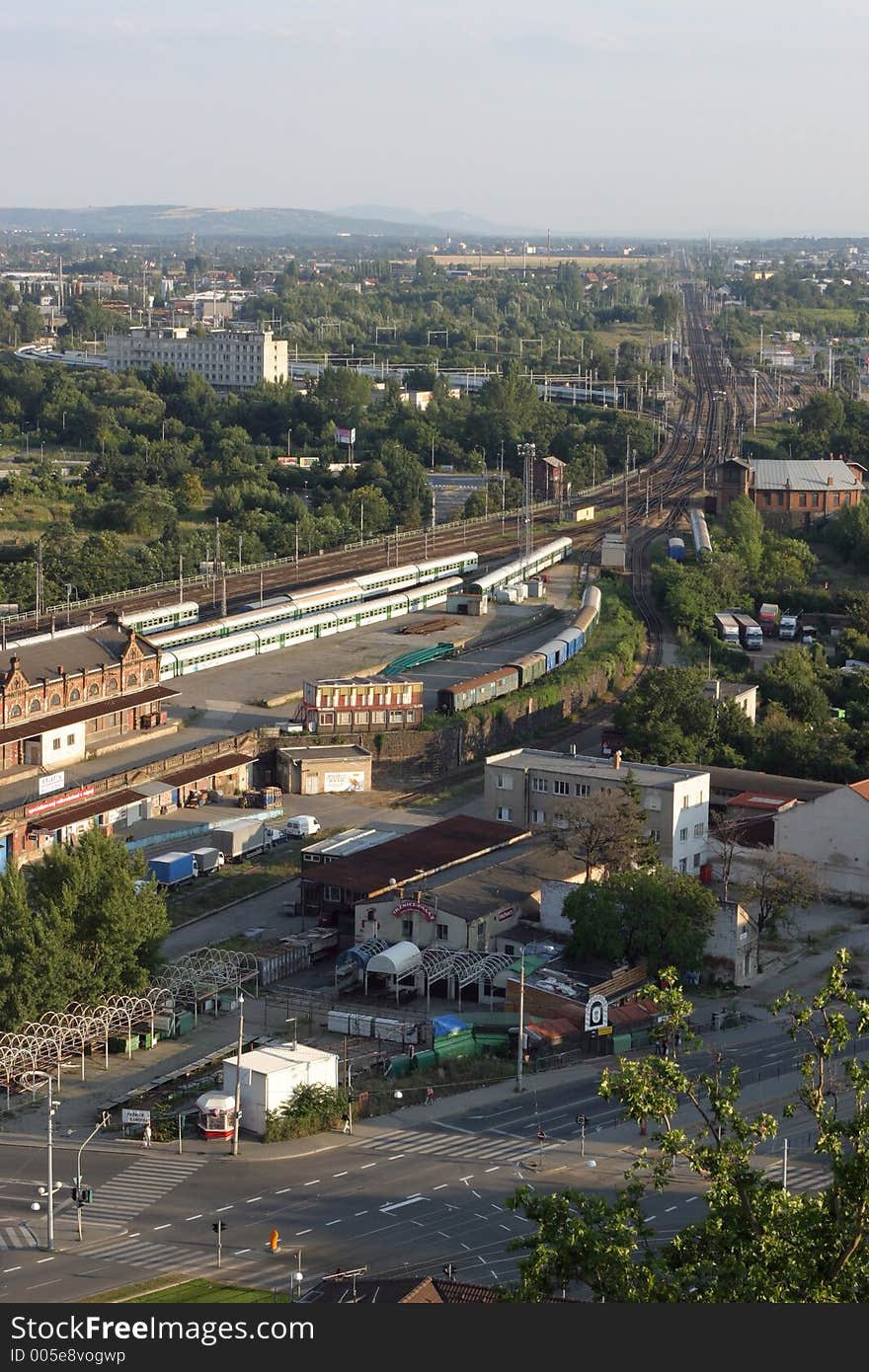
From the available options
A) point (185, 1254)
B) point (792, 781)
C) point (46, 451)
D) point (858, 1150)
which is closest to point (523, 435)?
point (46, 451)

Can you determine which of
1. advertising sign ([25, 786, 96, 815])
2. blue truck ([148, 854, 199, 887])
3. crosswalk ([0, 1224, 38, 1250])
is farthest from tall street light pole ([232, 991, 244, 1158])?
advertising sign ([25, 786, 96, 815])

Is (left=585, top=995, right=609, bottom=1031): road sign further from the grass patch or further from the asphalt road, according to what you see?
the grass patch

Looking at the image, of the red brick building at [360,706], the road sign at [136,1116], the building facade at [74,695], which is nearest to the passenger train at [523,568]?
the red brick building at [360,706]

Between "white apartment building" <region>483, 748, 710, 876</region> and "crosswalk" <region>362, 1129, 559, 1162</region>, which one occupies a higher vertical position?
"white apartment building" <region>483, 748, 710, 876</region>

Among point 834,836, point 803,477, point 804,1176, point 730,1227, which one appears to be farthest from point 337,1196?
point 803,477

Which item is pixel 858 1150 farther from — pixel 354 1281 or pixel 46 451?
pixel 46 451

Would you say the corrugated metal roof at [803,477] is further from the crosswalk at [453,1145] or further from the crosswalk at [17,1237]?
the crosswalk at [17,1237]
